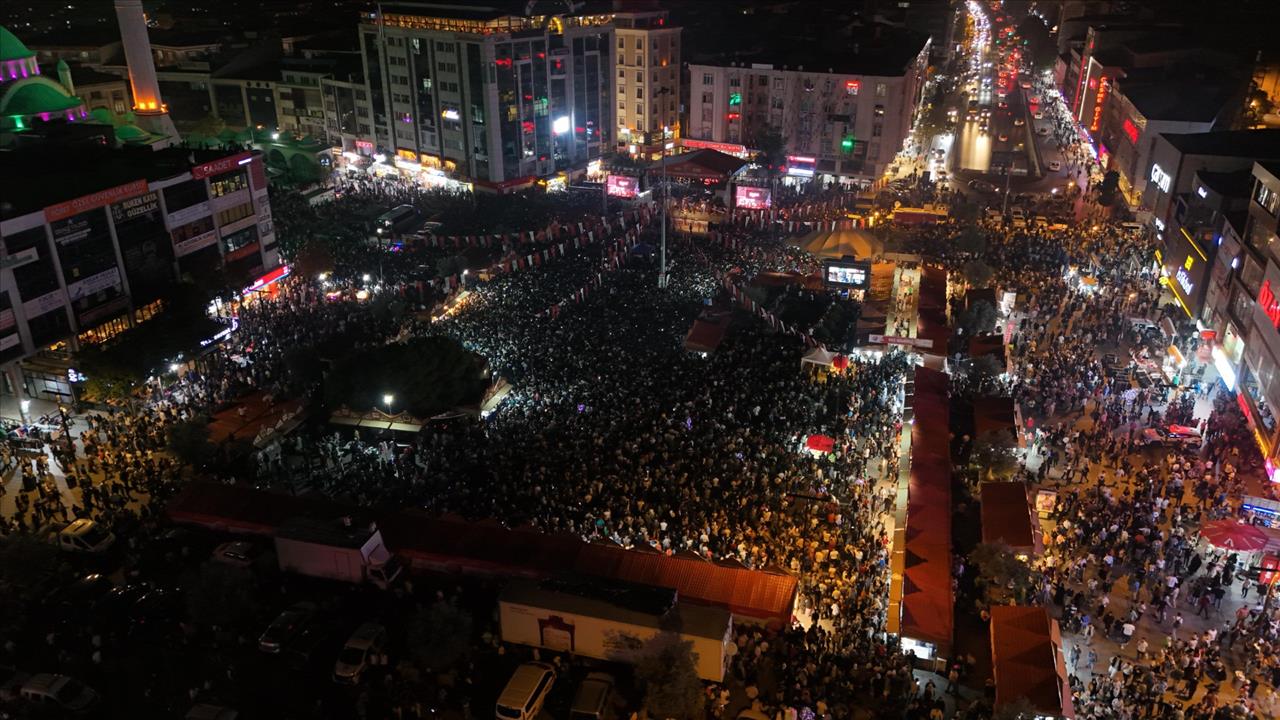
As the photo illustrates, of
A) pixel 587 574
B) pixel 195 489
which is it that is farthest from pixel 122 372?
pixel 587 574

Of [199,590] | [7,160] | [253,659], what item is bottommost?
[253,659]

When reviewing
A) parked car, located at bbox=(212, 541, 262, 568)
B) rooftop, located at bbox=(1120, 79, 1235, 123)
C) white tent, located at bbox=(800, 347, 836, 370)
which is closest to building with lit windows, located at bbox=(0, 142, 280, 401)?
parked car, located at bbox=(212, 541, 262, 568)

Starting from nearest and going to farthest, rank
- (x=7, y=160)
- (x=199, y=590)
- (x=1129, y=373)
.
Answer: (x=199, y=590) < (x=1129, y=373) < (x=7, y=160)

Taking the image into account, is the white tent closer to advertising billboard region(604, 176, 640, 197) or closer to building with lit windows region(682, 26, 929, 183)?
advertising billboard region(604, 176, 640, 197)

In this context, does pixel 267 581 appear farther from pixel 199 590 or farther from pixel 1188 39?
pixel 1188 39

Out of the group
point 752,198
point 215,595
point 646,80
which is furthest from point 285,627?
point 646,80

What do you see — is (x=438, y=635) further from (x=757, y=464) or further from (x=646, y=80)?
(x=646, y=80)
